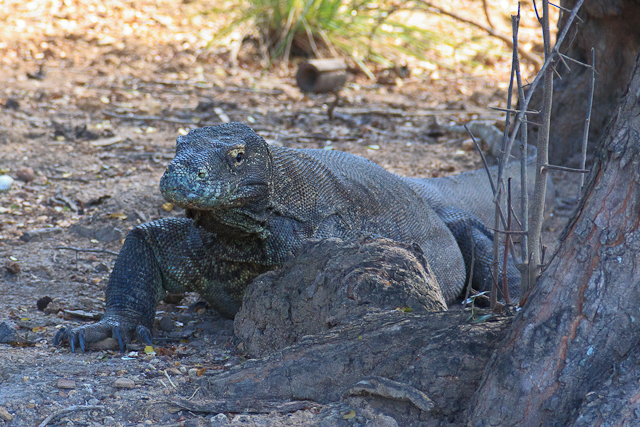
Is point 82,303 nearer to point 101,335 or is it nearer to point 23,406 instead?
point 101,335

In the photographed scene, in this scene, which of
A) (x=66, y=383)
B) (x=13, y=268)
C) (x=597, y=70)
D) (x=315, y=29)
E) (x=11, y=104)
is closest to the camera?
(x=66, y=383)

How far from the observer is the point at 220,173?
3.07 meters

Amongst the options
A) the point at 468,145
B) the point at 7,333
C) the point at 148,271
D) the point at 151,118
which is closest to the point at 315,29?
the point at 151,118

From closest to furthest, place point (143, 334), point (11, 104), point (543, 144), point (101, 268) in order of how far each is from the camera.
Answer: point (543, 144)
point (143, 334)
point (101, 268)
point (11, 104)

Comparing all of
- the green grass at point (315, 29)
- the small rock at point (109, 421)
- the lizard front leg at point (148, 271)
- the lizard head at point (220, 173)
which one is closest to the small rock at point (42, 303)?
the lizard front leg at point (148, 271)

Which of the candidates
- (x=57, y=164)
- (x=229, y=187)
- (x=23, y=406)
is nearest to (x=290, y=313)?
(x=229, y=187)

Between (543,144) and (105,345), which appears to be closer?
(543,144)

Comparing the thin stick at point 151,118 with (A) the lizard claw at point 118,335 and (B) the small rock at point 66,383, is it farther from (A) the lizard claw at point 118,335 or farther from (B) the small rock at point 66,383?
(B) the small rock at point 66,383

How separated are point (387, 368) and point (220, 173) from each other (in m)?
1.24

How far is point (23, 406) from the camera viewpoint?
2.43 metres

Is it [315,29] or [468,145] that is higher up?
[315,29]

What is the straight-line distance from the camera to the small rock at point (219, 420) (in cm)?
223

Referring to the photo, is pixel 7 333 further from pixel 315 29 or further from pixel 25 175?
pixel 315 29

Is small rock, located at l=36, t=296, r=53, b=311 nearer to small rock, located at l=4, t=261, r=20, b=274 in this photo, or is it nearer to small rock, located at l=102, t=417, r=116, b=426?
small rock, located at l=4, t=261, r=20, b=274
